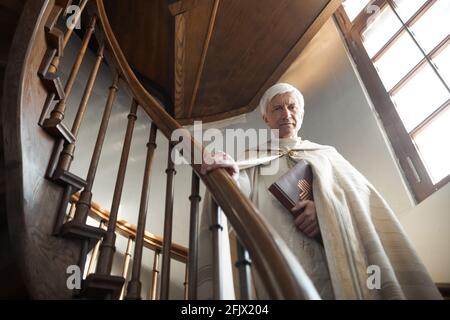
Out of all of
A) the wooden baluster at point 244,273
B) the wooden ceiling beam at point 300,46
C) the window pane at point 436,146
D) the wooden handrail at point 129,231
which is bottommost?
the wooden baluster at point 244,273

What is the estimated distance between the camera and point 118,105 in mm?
3410

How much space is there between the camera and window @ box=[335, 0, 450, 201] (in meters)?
2.02

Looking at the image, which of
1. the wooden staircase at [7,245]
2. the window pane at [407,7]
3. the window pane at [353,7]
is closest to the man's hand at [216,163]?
the wooden staircase at [7,245]

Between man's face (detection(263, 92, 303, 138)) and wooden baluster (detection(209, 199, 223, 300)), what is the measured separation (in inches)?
42.4

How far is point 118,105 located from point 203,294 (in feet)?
9.14

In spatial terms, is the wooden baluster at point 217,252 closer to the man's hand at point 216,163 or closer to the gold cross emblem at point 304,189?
the man's hand at point 216,163

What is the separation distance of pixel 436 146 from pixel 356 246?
1188 mm

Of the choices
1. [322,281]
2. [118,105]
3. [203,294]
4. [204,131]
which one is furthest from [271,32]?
[203,294]

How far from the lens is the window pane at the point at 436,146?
1.93 meters

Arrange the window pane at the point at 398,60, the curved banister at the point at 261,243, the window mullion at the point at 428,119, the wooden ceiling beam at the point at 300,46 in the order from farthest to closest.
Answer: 1. the wooden ceiling beam at the point at 300,46
2. the window pane at the point at 398,60
3. the window mullion at the point at 428,119
4. the curved banister at the point at 261,243

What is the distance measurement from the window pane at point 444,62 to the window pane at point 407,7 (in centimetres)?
46

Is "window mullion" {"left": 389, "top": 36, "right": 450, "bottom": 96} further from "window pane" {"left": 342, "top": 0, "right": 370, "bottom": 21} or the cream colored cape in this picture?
the cream colored cape

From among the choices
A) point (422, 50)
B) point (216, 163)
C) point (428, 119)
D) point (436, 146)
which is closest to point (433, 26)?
point (422, 50)

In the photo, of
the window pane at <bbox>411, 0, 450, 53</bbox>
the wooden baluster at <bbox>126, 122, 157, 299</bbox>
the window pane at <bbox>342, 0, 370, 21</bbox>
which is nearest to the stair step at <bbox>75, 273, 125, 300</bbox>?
the wooden baluster at <bbox>126, 122, 157, 299</bbox>
